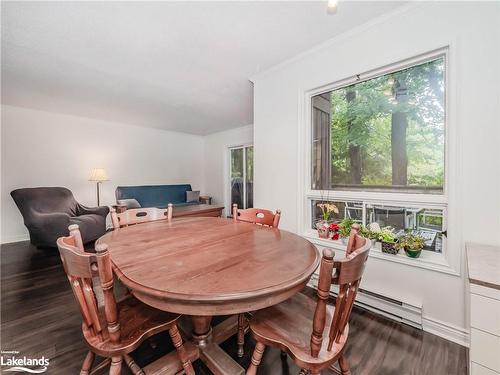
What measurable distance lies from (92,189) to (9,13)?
11.8ft

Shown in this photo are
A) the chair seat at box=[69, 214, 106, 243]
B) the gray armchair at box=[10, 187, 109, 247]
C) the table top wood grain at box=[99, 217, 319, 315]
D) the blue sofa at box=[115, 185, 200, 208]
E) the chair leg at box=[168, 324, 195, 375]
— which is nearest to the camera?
the table top wood grain at box=[99, 217, 319, 315]

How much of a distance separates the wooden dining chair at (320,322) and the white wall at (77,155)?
495 cm

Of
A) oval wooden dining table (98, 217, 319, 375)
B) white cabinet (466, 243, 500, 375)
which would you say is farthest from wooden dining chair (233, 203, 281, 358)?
white cabinet (466, 243, 500, 375)

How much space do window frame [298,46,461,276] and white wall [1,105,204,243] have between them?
14.3 ft

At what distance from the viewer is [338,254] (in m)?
2.13

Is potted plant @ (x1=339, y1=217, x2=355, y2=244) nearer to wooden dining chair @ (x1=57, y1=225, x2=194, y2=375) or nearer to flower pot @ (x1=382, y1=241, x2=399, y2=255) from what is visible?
flower pot @ (x1=382, y1=241, x2=399, y2=255)

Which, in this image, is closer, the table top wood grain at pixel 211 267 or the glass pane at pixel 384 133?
the table top wood grain at pixel 211 267

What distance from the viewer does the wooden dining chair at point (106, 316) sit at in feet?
2.78

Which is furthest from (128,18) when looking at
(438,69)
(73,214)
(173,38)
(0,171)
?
(0,171)

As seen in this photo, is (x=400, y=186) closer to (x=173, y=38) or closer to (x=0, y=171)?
(x=173, y=38)

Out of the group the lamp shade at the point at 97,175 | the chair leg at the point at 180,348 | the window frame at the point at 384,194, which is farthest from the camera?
the lamp shade at the point at 97,175

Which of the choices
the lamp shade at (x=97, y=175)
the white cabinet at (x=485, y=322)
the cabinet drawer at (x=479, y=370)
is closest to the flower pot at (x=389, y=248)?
the white cabinet at (x=485, y=322)

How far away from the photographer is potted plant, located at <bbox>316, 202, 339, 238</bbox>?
7.41 feet

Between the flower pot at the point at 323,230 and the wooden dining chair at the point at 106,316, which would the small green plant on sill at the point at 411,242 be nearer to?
the flower pot at the point at 323,230
